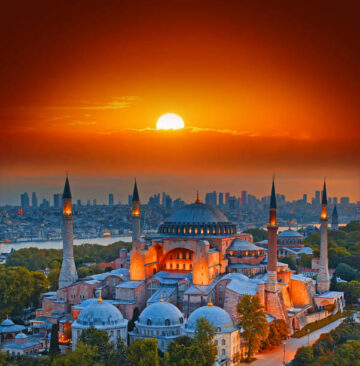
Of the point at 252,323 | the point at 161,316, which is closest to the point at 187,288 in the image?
the point at 161,316

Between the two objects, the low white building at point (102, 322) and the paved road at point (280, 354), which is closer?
the paved road at point (280, 354)

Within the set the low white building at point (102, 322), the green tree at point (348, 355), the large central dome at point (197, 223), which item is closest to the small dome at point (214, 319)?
the low white building at point (102, 322)

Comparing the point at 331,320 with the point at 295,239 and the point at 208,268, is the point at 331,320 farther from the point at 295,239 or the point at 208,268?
the point at 295,239

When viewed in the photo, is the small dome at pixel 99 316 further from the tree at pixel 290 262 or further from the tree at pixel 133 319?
the tree at pixel 290 262

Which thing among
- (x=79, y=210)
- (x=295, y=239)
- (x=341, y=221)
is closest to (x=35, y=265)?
(x=295, y=239)

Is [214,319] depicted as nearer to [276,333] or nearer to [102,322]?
[276,333]

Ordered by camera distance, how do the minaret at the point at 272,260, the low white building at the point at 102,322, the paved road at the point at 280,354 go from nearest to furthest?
1. the paved road at the point at 280,354
2. the low white building at the point at 102,322
3. the minaret at the point at 272,260

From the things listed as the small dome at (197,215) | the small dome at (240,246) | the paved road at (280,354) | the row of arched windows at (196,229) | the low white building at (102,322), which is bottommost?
the paved road at (280,354)
